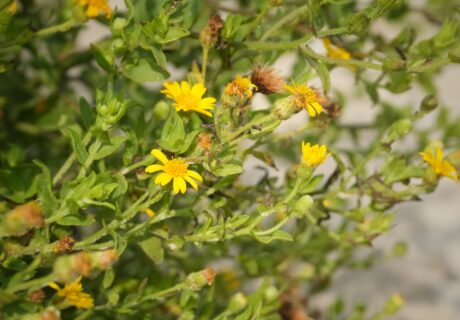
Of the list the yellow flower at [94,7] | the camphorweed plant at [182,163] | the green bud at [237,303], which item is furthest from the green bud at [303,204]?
the yellow flower at [94,7]

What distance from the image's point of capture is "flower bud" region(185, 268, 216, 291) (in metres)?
0.88

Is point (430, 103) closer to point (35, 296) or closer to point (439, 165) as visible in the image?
point (439, 165)

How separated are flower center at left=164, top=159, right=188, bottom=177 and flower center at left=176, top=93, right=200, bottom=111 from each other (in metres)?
0.07

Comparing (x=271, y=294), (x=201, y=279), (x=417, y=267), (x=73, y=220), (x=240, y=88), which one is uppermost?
(x=240, y=88)

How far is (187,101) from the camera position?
2.75ft

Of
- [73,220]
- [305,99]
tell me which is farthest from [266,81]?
[73,220]

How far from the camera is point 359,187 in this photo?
1.02 m

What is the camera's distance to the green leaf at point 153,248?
895 millimetres

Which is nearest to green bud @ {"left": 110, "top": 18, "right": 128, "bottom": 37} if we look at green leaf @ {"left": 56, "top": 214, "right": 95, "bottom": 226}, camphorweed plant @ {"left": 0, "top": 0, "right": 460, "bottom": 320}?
camphorweed plant @ {"left": 0, "top": 0, "right": 460, "bottom": 320}

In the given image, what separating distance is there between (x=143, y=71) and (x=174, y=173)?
0.62 ft

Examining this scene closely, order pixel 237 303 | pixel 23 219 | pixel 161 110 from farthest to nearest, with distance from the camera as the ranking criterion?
1. pixel 237 303
2. pixel 161 110
3. pixel 23 219

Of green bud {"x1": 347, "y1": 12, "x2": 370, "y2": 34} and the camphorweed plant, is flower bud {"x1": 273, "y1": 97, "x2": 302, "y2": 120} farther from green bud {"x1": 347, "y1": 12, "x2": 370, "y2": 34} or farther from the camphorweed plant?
green bud {"x1": 347, "y1": 12, "x2": 370, "y2": 34}

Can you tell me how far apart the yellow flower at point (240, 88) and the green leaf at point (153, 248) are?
22cm

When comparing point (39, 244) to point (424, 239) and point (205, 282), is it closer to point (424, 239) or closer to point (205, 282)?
point (205, 282)
